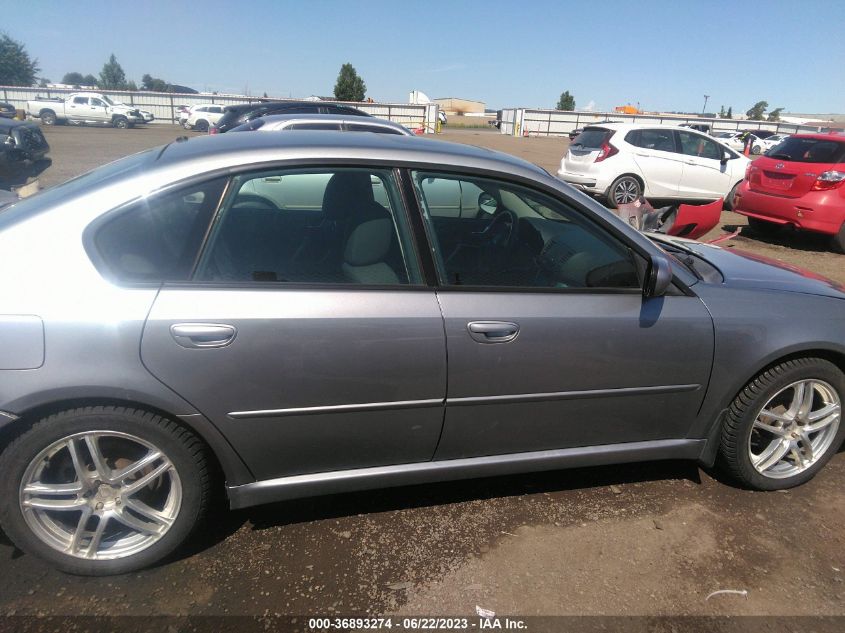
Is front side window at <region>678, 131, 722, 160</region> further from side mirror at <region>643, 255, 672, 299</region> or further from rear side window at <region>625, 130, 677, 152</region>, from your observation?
side mirror at <region>643, 255, 672, 299</region>

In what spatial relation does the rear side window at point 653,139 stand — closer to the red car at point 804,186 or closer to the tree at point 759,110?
the red car at point 804,186

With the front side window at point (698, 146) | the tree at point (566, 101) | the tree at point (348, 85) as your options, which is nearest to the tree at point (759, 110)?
the tree at point (566, 101)

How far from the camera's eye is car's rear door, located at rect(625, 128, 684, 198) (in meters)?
10.6

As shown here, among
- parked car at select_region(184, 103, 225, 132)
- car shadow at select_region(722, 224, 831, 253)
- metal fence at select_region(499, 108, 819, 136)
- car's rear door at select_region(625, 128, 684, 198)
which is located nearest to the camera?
car shadow at select_region(722, 224, 831, 253)

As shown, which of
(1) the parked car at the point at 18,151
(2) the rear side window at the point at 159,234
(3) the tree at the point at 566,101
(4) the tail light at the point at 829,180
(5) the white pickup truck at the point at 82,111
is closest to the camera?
(2) the rear side window at the point at 159,234

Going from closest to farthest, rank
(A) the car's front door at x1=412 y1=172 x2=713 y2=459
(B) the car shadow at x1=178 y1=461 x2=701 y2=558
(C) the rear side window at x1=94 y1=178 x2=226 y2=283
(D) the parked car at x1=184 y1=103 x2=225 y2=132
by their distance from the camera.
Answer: (C) the rear side window at x1=94 y1=178 x2=226 y2=283 < (A) the car's front door at x1=412 y1=172 x2=713 y2=459 < (B) the car shadow at x1=178 y1=461 x2=701 y2=558 < (D) the parked car at x1=184 y1=103 x2=225 y2=132

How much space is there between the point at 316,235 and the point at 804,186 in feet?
26.3

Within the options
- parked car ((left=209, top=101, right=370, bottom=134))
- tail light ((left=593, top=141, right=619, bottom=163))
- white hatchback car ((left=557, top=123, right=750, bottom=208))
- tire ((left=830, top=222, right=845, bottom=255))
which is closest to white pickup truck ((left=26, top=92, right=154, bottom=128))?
parked car ((left=209, top=101, right=370, bottom=134))

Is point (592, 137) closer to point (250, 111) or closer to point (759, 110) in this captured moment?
point (250, 111)

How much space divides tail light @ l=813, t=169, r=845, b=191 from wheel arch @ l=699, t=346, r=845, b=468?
6.30m

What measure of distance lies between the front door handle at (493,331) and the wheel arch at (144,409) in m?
1.02

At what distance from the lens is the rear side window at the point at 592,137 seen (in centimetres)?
1080

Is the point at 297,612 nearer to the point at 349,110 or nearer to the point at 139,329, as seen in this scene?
the point at 139,329

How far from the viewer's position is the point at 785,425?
2.78 m
